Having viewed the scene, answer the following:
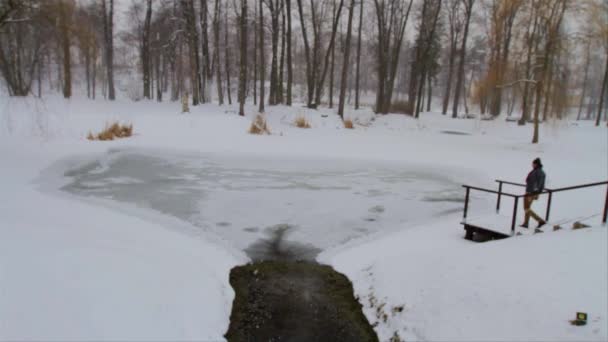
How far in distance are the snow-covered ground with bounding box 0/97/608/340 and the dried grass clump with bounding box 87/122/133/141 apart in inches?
17.3

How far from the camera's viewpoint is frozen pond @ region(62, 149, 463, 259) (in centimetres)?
862

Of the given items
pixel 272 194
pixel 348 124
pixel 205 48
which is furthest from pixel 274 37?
pixel 272 194

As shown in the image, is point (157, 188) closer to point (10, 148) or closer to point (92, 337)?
point (10, 148)

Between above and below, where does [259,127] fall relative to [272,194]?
above

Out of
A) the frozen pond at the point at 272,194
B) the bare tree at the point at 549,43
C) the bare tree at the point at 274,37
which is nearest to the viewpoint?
the frozen pond at the point at 272,194

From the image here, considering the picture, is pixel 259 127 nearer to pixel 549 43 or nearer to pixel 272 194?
pixel 272 194

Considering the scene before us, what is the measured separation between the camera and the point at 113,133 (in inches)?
679

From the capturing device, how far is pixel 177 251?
22.9 feet

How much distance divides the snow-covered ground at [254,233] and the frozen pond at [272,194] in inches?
2.3

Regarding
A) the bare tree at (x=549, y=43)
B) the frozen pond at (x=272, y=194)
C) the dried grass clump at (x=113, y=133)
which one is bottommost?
the frozen pond at (x=272, y=194)

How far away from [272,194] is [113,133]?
939 cm

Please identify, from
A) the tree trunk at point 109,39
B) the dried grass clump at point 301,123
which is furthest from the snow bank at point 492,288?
the tree trunk at point 109,39

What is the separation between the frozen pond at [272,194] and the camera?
8625 mm

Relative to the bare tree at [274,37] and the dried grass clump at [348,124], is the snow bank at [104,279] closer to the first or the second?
the dried grass clump at [348,124]
